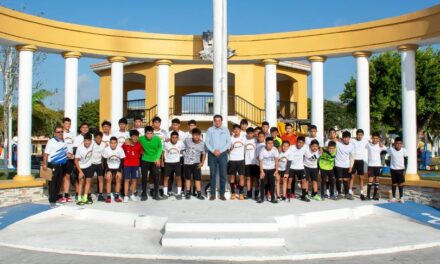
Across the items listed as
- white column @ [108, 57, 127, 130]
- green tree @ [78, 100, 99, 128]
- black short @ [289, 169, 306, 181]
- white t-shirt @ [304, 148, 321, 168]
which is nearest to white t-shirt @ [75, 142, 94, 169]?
white column @ [108, 57, 127, 130]

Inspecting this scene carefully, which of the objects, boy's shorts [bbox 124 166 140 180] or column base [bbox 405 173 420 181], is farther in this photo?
column base [bbox 405 173 420 181]

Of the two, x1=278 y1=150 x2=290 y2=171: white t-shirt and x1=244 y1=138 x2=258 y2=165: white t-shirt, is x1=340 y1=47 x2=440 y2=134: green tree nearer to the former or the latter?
x1=278 y1=150 x2=290 y2=171: white t-shirt

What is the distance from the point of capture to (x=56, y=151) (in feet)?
30.7

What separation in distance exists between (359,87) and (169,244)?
7.74m

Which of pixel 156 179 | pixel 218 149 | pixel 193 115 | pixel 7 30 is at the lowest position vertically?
pixel 156 179

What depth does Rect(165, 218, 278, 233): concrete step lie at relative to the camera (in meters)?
6.59

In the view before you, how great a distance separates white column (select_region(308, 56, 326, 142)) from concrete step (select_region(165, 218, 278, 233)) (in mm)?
6397

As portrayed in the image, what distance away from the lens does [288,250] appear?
5.95 meters

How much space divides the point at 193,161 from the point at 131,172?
1312 millimetres

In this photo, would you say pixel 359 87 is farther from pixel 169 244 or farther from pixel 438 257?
pixel 169 244

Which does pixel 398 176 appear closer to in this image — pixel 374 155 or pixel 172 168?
pixel 374 155

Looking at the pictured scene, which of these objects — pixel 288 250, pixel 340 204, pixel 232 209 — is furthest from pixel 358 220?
pixel 288 250

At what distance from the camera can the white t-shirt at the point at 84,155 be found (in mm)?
9266

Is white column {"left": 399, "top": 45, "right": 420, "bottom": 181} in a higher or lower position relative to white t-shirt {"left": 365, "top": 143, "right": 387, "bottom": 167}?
higher
